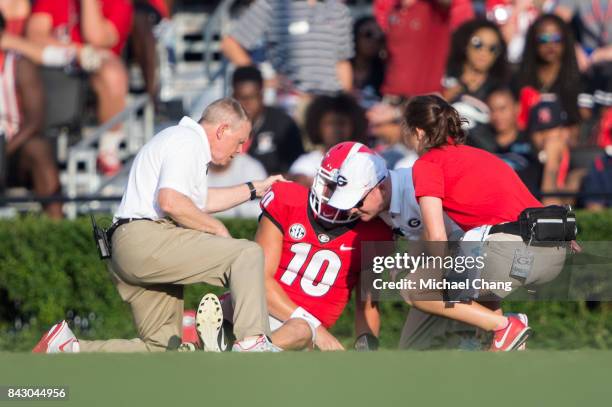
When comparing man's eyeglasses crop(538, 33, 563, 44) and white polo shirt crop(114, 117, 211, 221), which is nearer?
white polo shirt crop(114, 117, 211, 221)

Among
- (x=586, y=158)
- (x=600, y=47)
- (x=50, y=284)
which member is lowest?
(x=50, y=284)

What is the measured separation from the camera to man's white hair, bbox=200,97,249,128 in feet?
23.9

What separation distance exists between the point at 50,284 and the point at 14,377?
17.2 feet

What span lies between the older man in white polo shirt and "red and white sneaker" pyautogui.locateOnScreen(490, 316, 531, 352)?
129 cm

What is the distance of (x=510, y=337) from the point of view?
7.21 metres

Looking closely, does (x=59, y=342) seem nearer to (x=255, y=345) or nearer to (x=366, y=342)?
(x=255, y=345)

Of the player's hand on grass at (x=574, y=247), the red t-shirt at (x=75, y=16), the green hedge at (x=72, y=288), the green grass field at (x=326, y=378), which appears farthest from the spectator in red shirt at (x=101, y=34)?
the green grass field at (x=326, y=378)

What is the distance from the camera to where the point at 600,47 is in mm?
12453

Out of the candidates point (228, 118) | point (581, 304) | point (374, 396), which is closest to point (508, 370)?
point (374, 396)

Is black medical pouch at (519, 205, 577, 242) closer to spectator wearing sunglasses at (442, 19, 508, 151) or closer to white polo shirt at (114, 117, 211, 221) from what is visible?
white polo shirt at (114, 117, 211, 221)

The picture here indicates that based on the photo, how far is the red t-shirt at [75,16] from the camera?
41.0 ft

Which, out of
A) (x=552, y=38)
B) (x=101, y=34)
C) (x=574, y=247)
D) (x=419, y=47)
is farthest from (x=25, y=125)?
(x=574, y=247)

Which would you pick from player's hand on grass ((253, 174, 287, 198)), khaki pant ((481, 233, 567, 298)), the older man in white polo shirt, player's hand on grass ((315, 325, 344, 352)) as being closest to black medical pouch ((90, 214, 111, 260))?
the older man in white polo shirt

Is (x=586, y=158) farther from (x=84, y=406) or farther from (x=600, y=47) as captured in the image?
(x=84, y=406)
